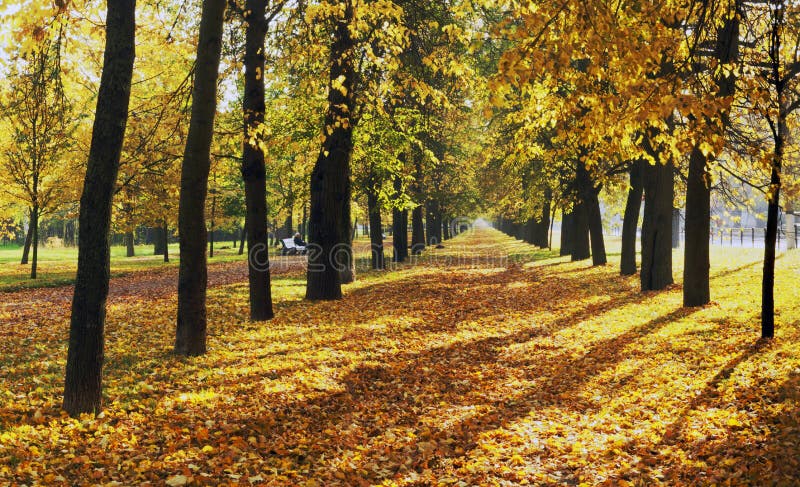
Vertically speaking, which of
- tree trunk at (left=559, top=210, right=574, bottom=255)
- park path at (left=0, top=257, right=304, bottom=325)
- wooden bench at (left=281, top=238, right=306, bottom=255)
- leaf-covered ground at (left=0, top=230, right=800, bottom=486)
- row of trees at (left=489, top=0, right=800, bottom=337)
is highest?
row of trees at (left=489, top=0, right=800, bottom=337)

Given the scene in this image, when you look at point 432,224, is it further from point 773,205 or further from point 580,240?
point 773,205

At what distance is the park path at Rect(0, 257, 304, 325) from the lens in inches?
519

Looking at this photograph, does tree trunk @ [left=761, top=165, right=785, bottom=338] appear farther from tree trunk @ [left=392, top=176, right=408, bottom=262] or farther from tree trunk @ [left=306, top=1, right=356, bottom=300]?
tree trunk @ [left=392, top=176, right=408, bottom=262]

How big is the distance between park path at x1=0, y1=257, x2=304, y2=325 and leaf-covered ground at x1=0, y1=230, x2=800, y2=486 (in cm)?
31

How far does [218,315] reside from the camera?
41.8ft

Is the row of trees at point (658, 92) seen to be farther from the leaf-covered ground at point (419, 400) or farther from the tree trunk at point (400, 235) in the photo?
the tree trunk at point (400, 235)

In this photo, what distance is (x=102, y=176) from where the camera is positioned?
18.8 ft

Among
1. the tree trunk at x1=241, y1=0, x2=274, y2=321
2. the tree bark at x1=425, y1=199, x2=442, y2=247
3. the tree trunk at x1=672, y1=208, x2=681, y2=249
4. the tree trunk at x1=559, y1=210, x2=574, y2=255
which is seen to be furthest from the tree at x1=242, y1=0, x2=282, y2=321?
the tree bark at x1=425, y1=199, x2=442, y2=247

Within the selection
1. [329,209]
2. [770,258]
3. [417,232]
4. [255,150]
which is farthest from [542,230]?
[255,150]

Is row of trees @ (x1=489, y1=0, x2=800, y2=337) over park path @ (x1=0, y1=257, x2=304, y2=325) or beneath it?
over

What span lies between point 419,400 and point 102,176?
4.93 m

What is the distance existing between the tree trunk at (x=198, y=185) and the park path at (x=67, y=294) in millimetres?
5700

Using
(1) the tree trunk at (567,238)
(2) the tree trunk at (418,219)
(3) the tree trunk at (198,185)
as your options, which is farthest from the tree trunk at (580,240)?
(3) the tree trunk at (198,185)

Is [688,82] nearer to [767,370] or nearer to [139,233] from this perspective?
[767,370]
